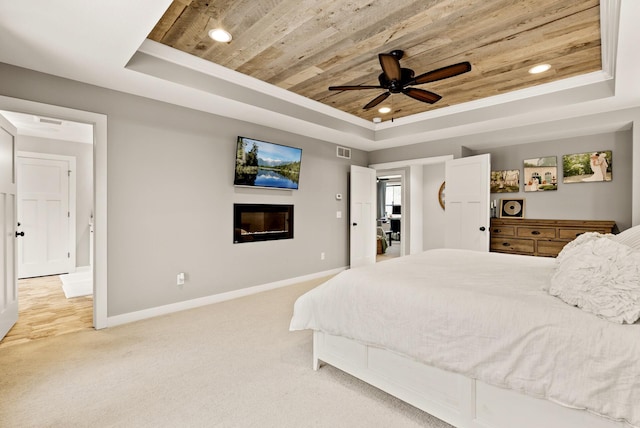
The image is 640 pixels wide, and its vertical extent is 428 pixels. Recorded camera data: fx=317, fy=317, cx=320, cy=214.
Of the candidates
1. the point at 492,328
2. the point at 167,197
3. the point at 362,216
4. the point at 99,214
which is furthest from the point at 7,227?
the point at 362,216

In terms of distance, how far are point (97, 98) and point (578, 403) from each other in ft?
13.2

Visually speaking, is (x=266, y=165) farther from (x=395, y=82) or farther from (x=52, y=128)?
(x=52, y=128)

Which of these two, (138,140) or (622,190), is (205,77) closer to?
(138,140)

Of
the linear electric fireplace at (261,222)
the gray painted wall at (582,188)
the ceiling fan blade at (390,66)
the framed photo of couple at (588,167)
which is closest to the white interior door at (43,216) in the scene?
the linear electric fireplace at (261,222)

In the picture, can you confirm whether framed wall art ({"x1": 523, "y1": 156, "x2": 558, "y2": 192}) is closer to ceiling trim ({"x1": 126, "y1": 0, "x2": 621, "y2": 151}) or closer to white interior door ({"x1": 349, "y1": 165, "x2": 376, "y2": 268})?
ceiling trim ({"x1": 126, "y1": 0, "x2": 621, "y2": 151})

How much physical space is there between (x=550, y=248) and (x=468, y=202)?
117 cm

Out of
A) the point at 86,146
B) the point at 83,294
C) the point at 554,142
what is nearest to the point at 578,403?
the point at 554,142

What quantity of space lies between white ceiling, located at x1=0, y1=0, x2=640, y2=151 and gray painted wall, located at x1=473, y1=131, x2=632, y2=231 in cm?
29

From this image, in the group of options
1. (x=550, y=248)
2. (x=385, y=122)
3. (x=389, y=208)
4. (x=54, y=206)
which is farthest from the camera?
(x=389, y=208)

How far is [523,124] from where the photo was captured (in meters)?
4.24

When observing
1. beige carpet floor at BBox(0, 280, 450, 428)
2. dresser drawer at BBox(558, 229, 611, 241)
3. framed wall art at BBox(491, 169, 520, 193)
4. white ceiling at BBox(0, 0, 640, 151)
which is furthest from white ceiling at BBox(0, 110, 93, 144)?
dresser drawer at BBox(558, 229, 611, 241)

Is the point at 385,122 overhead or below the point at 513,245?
overhead

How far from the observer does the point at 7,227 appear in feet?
9.32

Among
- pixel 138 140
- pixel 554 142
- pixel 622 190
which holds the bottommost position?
pixel 622 190
